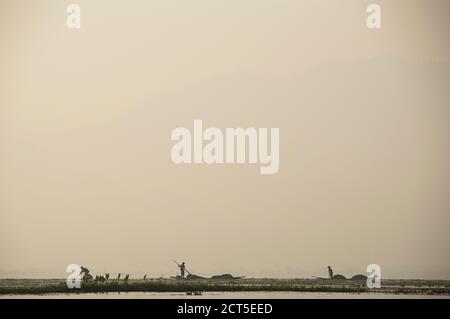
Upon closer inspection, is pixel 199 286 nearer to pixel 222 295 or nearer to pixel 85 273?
pixel 222 295

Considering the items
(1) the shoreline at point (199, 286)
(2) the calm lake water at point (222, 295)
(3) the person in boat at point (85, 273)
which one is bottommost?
(2) the calm lake water at point (222, 295)

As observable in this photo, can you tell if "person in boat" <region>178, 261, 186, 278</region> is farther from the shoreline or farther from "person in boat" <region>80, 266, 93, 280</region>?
"person in boat" <region>80, 266, 93, 280</region>

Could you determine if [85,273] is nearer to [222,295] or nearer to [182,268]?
[182,268]

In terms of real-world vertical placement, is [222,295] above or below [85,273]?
below

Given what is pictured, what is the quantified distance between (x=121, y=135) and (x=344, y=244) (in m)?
1.24

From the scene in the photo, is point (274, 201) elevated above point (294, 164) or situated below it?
below

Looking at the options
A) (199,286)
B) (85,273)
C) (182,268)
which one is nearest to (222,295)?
(199,286)

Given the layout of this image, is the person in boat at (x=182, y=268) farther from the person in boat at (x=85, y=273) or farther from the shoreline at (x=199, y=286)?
the person in boat at (x=85, y=273)

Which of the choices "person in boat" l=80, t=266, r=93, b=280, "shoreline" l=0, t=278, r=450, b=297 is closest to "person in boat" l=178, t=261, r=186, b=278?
"shoreline" l=0, t=278, r=450, b=297

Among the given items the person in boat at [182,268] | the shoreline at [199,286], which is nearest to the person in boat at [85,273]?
the shoreline at [199,286]

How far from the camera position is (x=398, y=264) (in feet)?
9.84
